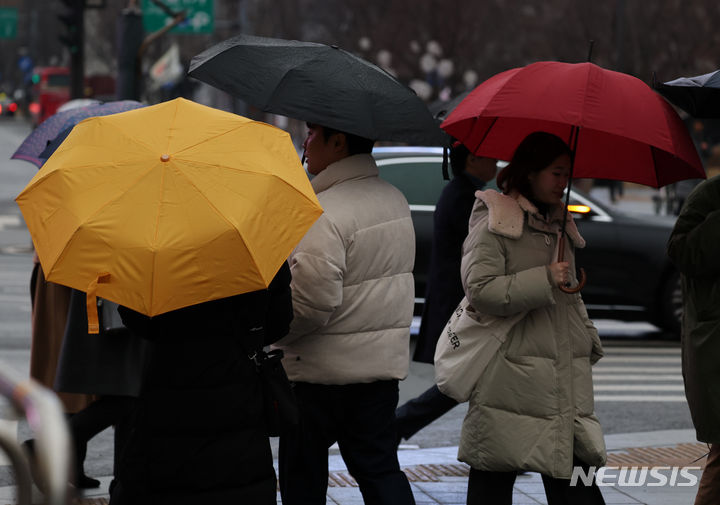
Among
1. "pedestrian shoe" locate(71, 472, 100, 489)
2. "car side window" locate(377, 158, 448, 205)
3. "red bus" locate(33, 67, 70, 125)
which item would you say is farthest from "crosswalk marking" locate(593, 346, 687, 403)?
"red bus" locate(33, 67, 70, 125)

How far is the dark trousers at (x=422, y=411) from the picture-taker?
6098mm

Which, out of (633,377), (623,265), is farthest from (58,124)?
(623,265)

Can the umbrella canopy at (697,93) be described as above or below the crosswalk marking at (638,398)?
above

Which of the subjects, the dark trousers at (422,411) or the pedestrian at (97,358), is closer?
the pedestrian at (97,358)

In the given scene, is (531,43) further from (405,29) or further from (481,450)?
(481,450)

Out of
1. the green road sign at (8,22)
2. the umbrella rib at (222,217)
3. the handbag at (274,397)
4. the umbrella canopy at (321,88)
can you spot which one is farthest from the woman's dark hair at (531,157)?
the green road sign at (8,22)

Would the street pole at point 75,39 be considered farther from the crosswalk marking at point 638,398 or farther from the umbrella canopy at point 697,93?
the umbrella canopy at point 697,93

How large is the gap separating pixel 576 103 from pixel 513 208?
0.41 metres

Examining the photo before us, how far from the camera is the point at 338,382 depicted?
4.35 meters

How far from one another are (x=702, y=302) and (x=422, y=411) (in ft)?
6.28

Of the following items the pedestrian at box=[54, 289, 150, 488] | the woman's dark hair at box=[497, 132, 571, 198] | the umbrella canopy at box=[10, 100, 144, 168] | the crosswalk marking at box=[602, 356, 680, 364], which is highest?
the woman's dark hair at box=[497, 132, 571, 198]

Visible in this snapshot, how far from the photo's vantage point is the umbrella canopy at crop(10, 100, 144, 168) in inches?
216

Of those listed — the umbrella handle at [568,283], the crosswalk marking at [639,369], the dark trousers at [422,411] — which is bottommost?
the crosswalk marking at [639,369]

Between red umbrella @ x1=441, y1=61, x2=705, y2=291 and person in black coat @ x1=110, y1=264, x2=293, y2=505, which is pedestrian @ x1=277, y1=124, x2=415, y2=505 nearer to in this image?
red umbrella @ x1=441, y1=61, x2=705, y2=291
